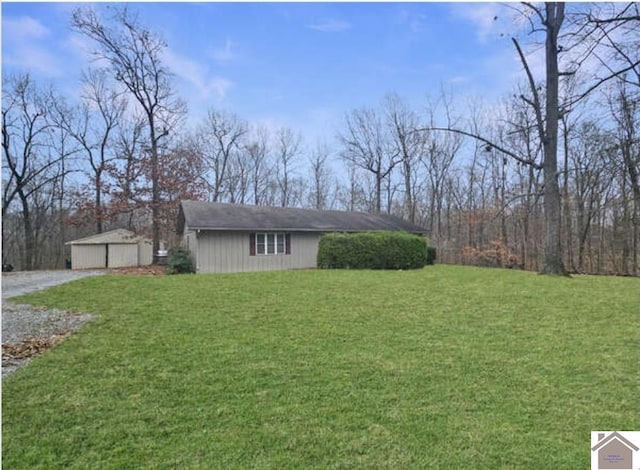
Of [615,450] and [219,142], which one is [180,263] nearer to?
[615,450]

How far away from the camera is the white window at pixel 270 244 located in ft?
53.0

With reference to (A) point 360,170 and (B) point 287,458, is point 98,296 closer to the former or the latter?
(B) point 287,458

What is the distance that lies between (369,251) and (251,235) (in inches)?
205

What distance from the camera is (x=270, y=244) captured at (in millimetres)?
16406

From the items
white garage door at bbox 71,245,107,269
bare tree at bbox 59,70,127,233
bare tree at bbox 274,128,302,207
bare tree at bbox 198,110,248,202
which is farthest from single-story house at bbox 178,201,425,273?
bare tree at bbox 274,128,302,207

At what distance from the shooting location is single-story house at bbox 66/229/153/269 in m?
19.1

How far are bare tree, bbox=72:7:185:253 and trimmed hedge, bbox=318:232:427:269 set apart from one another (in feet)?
34.6

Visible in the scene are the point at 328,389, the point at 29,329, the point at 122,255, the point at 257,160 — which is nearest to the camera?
the point at 328,389

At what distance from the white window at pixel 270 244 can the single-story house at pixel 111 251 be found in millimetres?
8243

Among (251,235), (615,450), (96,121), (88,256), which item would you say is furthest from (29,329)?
(96,121)

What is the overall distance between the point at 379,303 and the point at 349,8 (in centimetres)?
522

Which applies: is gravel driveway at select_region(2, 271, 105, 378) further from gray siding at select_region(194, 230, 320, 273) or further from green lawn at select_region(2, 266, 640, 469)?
gray siding at select_region(194, 230, 320, 273)

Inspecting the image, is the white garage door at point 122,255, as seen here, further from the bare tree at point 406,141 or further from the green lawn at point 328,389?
the bare tree at point 406,141

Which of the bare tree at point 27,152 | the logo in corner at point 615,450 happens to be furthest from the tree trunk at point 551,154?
the bare tree at point 27,152
